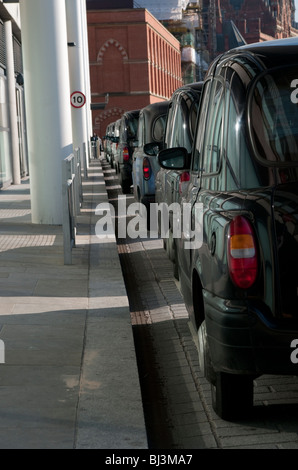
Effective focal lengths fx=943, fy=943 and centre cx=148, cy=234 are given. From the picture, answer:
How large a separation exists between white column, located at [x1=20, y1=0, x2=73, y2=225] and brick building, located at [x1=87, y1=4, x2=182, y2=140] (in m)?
71.3

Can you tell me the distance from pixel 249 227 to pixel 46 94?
1082 cm

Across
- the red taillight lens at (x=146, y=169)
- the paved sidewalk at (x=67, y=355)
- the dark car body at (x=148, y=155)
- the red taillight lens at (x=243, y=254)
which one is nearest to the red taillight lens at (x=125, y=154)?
the dark car body at (x=148, y=155)

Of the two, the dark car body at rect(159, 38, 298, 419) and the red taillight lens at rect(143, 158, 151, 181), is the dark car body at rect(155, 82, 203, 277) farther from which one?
the dark car body at rect(159, 38, 298, 419)

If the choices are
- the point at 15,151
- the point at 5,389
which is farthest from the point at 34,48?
the point at 15,151

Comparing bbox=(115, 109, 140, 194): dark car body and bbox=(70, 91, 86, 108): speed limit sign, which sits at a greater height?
bbox=(70, 91, 86, 108): speed limit sign

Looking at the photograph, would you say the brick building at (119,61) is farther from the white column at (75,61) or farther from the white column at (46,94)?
the white column at (46,94)

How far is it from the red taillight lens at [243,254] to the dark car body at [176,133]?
4.85 m

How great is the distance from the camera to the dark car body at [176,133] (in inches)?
382

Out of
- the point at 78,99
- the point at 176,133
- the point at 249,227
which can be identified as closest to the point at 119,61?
the point at 78,99

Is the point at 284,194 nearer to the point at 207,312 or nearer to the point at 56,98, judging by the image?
the point at 207,312

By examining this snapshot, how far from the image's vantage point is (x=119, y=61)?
87875 mm

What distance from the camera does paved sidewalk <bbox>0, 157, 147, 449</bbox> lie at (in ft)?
15.6

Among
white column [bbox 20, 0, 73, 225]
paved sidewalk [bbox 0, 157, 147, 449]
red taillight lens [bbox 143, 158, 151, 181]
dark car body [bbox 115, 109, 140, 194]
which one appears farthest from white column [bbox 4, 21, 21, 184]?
paved sidewalk [bbox 0, 157, 147, 449]
